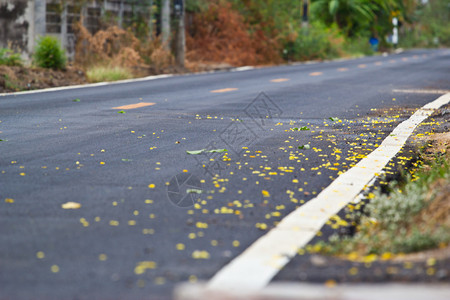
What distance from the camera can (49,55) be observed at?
62.3ft

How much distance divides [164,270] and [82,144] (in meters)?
4.65

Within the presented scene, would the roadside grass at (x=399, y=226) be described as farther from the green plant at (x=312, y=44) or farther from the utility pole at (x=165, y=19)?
the green plant at (x=312, y=44)

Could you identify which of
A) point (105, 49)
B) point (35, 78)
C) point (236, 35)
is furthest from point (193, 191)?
point (236, 35)

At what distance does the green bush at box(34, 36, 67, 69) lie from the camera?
62.1 ft

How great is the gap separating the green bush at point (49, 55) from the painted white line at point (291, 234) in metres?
12.9

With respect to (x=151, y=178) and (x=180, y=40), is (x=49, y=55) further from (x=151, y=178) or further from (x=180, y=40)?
(x=151, y=178)

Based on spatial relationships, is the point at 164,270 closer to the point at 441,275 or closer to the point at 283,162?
the point at 441,275

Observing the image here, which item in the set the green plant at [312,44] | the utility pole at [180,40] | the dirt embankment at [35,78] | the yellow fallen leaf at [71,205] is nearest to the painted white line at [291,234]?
the yellow fallen leaf at [71,205]

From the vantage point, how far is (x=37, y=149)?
7977 millimetres

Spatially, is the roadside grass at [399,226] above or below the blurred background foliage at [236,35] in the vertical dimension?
below

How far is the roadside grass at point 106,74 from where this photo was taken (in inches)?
764

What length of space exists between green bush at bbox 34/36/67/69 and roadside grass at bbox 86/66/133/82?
31.0 inches

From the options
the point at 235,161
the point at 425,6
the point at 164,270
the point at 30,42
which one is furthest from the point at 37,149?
the point at 425,6

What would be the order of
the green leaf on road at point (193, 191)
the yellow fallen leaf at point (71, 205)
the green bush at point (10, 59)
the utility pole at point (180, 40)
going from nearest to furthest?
the yellow fallen leaf at point (71, 205) → the green leaf on road at point (193, 191) → the green bush at point (10, 59) → the utility pole at point (180, 40)
